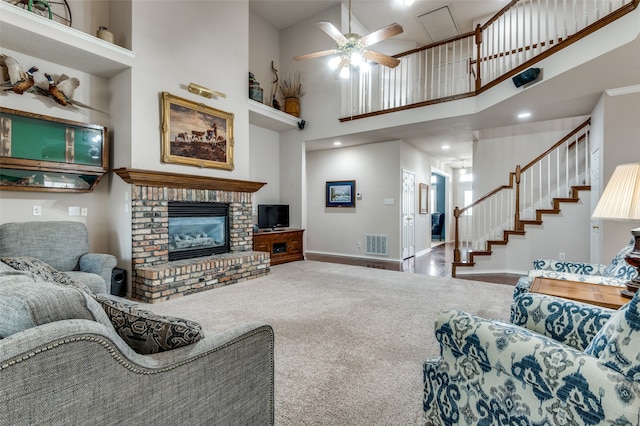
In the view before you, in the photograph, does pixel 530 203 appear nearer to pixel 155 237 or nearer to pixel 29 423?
pixel 155 237

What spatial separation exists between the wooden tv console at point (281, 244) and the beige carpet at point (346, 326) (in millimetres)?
724

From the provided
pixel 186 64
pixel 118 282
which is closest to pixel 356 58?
A: pixel 186 64

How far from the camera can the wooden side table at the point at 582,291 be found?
168 cm

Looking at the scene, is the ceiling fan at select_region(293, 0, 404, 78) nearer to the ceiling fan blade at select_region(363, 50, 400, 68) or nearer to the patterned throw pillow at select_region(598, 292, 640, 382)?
the ceiling fan blade at select_region(363, 50, 400, 68)

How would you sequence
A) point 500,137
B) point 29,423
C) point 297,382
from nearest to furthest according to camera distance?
point 29,423 → point 297,382 → point 500,137

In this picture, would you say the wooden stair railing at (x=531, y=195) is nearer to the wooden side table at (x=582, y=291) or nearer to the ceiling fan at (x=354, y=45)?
the ceiling fan at (x=354, y=45)

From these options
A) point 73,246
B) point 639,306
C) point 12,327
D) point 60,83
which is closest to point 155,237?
Answer: point 73,246

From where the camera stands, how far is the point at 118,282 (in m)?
3.65

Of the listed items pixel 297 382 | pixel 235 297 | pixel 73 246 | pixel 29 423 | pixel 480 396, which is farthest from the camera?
pixel 235 297

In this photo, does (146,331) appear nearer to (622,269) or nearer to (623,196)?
(623,196)

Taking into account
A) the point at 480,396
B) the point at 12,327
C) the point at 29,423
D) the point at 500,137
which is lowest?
the point at 480,396

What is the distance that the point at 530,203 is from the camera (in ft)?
18.1

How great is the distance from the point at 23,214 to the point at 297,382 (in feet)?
12.1

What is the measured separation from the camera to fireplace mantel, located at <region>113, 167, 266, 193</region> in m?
3.70
